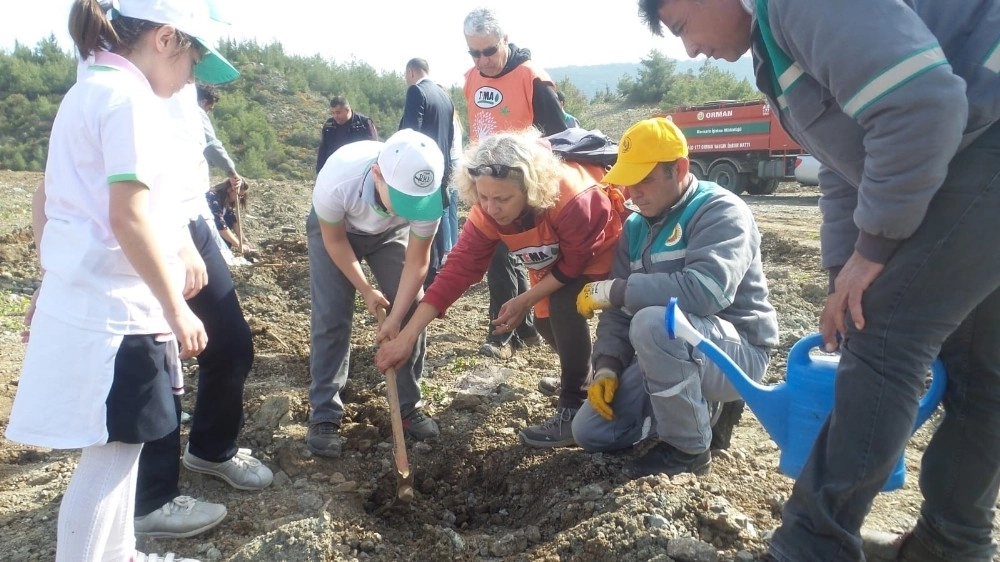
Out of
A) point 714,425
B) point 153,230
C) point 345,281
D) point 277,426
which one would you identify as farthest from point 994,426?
point 277,426

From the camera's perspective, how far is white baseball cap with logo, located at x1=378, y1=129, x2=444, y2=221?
8.33 feet

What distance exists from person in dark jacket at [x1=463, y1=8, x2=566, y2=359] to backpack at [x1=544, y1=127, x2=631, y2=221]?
3.82ft

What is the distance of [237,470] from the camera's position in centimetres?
270

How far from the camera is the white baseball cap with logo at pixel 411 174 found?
254 centimetres

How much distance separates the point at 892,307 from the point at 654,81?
26782 millimetres

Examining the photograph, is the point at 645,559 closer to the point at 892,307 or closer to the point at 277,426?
the point at 892,307

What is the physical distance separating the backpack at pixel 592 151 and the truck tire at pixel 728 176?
12.5 metres

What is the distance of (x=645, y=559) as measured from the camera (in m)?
2.03

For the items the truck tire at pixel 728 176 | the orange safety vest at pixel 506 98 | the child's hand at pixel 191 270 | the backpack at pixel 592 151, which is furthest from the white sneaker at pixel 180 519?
the truck tire at pixel 728 176

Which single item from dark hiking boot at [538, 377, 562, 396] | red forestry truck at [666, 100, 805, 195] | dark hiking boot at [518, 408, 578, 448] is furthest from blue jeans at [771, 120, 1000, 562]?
red forestry truck at [666, 100, 805, 195]

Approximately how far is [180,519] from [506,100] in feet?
9.90

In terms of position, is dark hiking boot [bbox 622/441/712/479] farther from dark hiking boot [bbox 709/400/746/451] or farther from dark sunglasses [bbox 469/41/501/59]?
dark sunglasses [bbox 469/41/501/59]

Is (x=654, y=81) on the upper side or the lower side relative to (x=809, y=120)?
upper

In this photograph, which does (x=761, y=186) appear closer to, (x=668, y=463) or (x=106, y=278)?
(x=668, y=463)
